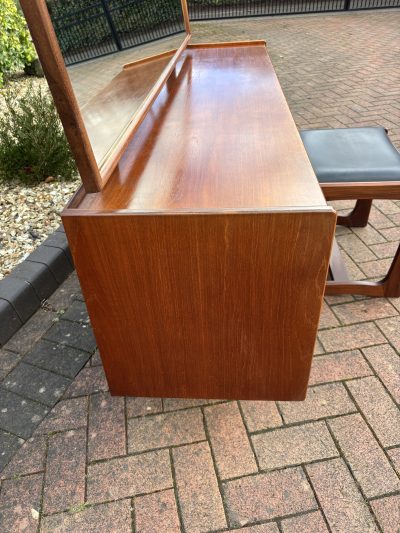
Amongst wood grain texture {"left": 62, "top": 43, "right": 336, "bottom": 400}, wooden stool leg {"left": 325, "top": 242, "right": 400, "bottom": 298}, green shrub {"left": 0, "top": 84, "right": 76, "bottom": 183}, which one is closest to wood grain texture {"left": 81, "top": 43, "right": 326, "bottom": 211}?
wood grain texture {"left": 62, "top": 43, "right": 336, "bottom": 400}

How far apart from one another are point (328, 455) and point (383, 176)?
47.2 inches

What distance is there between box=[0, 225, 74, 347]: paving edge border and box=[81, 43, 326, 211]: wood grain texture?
3.31 ft

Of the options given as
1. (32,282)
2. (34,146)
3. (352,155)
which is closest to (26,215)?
(34,146)

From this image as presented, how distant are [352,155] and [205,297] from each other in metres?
1.12

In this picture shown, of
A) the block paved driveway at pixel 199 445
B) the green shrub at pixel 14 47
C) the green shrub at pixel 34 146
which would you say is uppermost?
the green shrub at pixel 14 47

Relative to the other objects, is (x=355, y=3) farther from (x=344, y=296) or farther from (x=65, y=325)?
(x=65, y=325)

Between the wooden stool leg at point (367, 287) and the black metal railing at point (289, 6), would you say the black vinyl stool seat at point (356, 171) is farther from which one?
the black metal railing at point (289, 6)

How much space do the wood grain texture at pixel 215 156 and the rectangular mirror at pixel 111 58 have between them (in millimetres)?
94

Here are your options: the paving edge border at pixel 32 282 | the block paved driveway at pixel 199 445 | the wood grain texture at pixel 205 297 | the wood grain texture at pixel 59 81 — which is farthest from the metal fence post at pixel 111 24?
the block paved driveway at pixel 199 445

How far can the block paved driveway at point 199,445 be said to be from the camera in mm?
1377

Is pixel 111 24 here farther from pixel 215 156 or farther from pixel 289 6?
pixel 289 6

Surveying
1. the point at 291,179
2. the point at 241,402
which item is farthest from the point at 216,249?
the point at 241,402

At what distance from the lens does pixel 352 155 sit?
1.91 metres

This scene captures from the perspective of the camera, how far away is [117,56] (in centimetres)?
171
